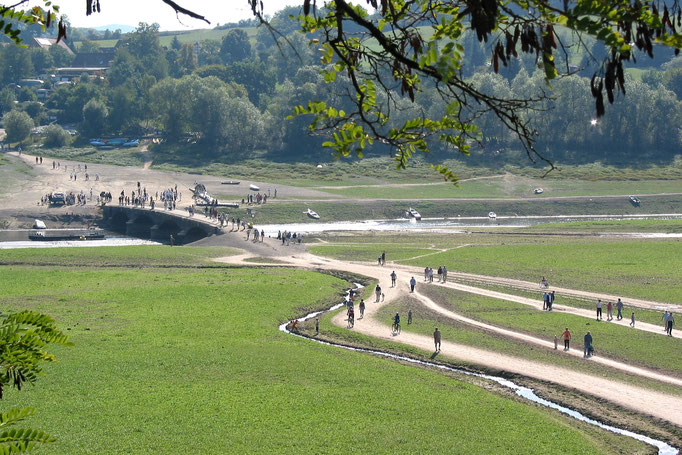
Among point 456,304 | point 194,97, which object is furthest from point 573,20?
point 194,97

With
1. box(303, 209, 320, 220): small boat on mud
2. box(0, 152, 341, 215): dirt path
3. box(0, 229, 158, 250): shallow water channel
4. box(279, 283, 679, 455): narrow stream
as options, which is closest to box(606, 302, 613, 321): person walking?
box(279, 283, 679, 455): narrow stream

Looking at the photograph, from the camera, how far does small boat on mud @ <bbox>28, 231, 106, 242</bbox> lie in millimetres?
95938

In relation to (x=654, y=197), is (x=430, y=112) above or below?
above

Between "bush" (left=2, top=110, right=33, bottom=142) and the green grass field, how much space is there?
Answer: 115m

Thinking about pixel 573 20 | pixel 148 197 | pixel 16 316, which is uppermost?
pixel 573 20

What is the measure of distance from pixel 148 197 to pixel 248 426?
97.7 meters

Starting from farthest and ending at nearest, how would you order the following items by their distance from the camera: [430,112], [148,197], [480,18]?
[430,112] → [148,197] → [480,18]

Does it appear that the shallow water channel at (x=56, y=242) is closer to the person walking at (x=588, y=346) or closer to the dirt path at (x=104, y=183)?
the dirt path at (x=104, y=183)

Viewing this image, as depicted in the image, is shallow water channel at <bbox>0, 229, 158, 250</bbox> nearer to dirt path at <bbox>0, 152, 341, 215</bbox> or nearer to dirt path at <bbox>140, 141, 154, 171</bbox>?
dirt path at <bbox>0, 152, 341, 215</bbox>

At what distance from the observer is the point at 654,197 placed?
130000 millimetres

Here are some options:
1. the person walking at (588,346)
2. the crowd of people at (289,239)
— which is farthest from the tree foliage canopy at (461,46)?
the crowd of people at (289,239)

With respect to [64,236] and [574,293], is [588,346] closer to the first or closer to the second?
[574,293]

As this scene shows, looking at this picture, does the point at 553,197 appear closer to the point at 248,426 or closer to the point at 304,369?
the point at 304,369

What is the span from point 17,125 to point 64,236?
6829cm
